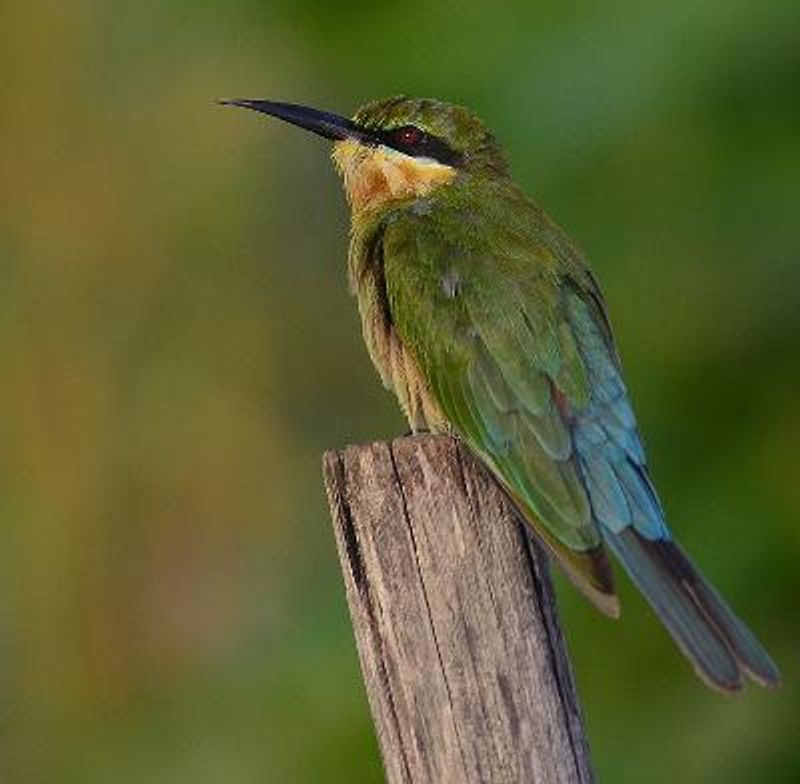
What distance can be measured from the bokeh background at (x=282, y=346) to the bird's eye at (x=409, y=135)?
170 cm

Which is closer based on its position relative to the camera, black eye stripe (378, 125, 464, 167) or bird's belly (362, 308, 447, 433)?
bird's belly (362, 308, 447, 433)

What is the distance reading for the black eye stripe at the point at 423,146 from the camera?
14.9ft

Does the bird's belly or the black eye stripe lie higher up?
the black eye stripe

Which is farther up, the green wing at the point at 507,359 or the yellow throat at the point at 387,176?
the yellow throat at the point at 387,176

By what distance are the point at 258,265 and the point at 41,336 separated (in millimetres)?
720

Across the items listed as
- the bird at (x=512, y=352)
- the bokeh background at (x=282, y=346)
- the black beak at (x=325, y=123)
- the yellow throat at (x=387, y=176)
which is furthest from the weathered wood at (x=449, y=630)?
the bokeh background at (x=282, y=346)

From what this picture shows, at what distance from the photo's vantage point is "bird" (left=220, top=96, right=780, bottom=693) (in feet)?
11.7

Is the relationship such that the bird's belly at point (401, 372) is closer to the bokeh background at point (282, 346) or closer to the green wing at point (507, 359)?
the green wing at point (507, 359)

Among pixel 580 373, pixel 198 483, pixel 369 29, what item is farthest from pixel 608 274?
pixel 580 373

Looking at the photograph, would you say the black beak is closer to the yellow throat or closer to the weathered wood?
the yellow throat

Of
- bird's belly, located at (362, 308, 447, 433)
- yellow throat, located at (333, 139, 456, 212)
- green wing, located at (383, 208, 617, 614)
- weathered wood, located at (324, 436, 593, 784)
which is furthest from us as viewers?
yellow throat, located at (333, 139, 456, 212)

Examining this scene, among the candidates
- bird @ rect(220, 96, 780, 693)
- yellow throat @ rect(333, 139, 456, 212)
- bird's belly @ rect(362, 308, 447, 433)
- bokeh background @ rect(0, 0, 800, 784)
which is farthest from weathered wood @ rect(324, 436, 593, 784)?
bokeh background @ rect(0, 0, 800, 784)

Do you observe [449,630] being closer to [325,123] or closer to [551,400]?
[551,400]

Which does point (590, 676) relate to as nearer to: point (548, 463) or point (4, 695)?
point (4, 695)
